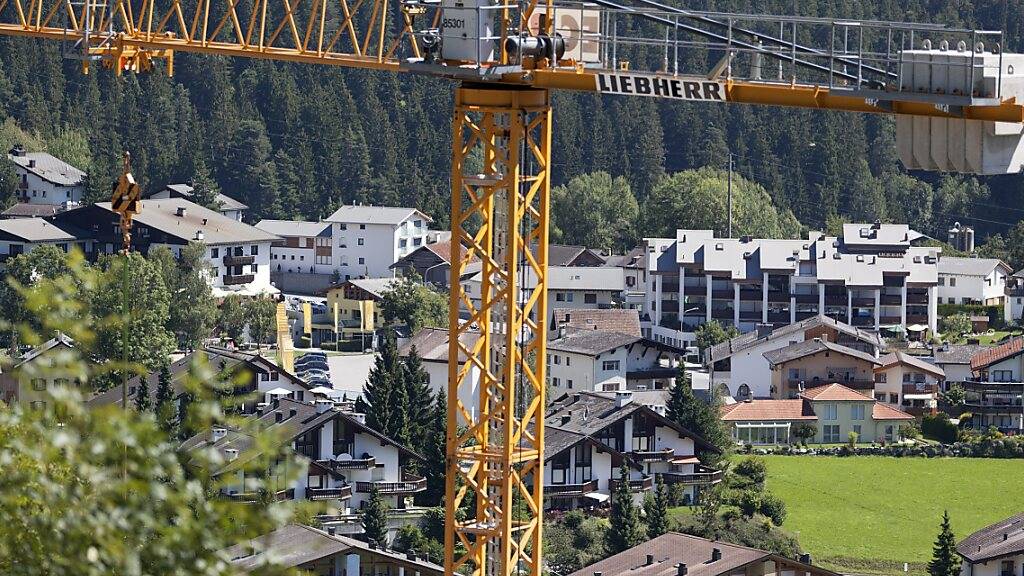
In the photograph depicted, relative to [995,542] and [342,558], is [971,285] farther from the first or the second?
[342,558]

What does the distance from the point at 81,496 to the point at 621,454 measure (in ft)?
81.5

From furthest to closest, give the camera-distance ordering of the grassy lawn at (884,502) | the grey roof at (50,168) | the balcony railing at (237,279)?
the grey roof at (50,168), the balcony railing at (237,279), the grassy lawn at (884,502)

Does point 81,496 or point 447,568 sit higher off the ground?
point 81,496

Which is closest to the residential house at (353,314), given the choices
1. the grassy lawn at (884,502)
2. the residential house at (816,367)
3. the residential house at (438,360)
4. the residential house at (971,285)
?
the residential house at (438,360)

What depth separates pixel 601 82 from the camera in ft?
49.5

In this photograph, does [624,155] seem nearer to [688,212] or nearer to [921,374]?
[688,212]

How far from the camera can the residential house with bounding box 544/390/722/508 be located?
30812 mm

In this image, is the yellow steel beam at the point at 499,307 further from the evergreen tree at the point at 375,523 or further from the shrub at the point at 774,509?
the shrub at the point at 774,509

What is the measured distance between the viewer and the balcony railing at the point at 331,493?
98.8ft

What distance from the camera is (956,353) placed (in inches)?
1572

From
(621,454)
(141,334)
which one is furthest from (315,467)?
(141,334)

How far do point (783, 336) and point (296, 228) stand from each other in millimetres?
15772

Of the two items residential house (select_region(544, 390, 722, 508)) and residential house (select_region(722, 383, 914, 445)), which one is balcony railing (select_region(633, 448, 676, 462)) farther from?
residential house (select_region(722, 383, 914, 445))

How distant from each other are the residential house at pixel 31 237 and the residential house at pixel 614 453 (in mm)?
16979
